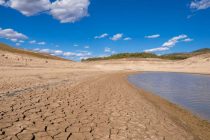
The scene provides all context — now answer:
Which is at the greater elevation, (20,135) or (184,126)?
(20,135)

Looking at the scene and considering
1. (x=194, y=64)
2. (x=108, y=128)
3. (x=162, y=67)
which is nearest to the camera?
(x=108, y=128)

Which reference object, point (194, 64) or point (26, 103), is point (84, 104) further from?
point (194, 64)

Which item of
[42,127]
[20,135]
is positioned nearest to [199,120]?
[42,127]

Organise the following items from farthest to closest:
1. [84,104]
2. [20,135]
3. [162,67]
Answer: [162,67]
[84,104]
[20,135]

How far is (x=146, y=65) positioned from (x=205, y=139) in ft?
215

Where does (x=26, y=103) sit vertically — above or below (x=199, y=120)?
above

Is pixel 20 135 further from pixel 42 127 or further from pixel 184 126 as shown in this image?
pixel 184 126

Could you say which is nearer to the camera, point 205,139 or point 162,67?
point 205,139

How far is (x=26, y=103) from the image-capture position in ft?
24.9

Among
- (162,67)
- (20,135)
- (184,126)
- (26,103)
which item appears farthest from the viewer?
(162,67)

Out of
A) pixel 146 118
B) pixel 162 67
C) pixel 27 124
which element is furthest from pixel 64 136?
pixel 162 67

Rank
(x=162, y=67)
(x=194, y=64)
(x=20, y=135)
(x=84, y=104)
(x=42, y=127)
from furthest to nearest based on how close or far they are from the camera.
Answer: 1. (x=162, y=67)
2. (x=194, y=64)
3. (x=84, y=104)
4. (x=42, y=127)
5. (x=20, y=135)

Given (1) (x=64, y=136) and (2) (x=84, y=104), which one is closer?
(1) (x=64, y=136)

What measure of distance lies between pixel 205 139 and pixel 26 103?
6.12 metres
